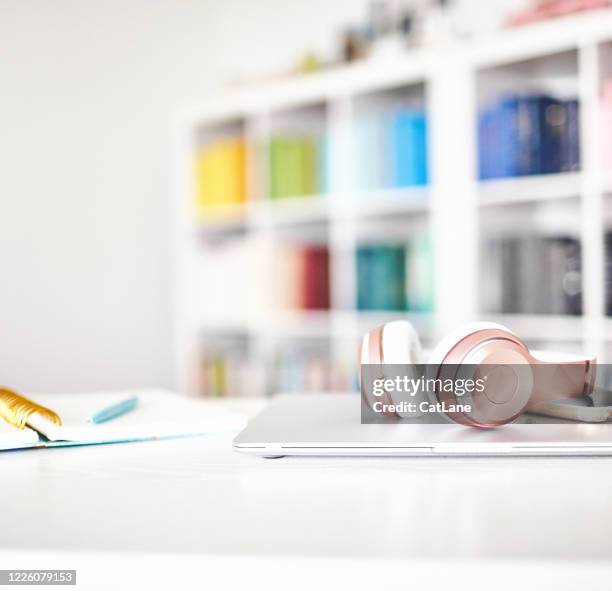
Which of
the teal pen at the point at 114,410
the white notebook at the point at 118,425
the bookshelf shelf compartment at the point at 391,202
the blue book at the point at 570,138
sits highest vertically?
the blue book at the point at 570,138

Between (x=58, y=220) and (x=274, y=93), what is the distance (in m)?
1.07

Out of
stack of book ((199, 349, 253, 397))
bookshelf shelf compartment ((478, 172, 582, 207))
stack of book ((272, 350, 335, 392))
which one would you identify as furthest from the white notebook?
stack of book ((199, 349, 253, 397))

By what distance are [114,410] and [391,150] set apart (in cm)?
201

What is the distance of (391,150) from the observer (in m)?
2.68

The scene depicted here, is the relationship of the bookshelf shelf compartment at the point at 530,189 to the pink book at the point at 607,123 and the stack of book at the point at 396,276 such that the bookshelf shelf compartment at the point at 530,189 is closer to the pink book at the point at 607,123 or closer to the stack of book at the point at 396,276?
the pink book at the point at 607,123

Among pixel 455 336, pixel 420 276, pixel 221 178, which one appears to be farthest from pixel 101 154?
pixel 455 336

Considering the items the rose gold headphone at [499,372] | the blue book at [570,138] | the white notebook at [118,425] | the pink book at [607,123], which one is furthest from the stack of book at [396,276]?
the rose gold headphone at [499,372]

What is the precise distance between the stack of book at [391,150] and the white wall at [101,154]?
63 cm

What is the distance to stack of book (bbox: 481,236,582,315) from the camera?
2.26 metres

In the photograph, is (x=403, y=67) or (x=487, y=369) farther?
(x=403, y=67)

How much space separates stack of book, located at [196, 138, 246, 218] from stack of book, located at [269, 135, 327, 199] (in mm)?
175

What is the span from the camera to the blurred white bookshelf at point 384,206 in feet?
7.31

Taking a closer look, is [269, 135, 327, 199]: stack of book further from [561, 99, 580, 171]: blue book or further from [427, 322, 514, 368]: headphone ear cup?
[427, 322, 514, 368]: headphone ear cup

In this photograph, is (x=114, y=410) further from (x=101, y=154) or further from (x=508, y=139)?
(x=101, y=154)
